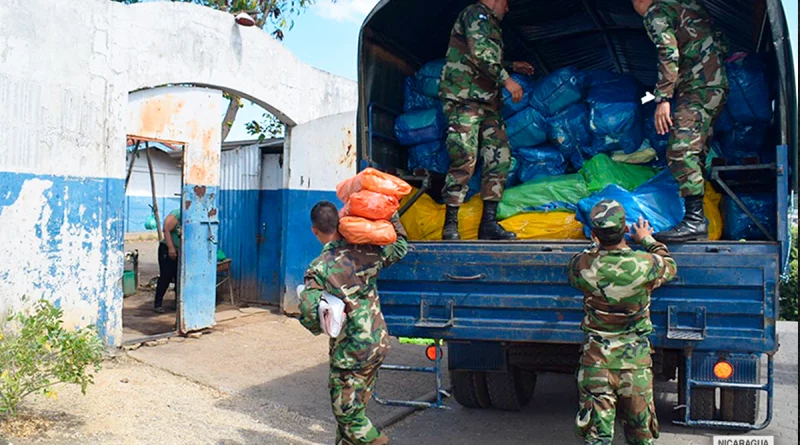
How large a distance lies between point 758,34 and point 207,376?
4948 mm

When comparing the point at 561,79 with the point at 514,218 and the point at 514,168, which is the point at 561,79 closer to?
the point at 514,168

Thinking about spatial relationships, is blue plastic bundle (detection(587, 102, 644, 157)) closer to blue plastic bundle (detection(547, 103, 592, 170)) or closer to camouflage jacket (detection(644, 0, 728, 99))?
blue plastic bundle (detection(547, 103, 592, 170))

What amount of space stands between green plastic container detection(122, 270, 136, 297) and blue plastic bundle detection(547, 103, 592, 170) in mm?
6535

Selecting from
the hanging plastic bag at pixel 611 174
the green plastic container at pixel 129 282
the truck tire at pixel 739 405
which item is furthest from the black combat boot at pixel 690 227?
the green plastic container at pixel 129 282

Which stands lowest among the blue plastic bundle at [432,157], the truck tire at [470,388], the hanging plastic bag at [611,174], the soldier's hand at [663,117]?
the truck tire at [470,388]

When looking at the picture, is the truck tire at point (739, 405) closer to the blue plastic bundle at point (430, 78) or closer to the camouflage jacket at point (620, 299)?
the camouflage jacket at point (620, 299)

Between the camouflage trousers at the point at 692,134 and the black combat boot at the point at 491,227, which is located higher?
the camouflage trousers at the point at 692,134

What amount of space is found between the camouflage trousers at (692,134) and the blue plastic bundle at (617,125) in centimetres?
48

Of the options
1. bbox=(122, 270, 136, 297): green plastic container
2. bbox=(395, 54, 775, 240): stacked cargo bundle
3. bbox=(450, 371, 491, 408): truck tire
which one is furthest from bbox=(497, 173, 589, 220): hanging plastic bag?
bbox=(122, 270, 136, 297): green plastic container

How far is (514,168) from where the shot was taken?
4992 mm

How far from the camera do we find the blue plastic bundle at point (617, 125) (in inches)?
180

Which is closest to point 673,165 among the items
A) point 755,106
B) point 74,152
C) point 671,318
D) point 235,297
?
point 755,106

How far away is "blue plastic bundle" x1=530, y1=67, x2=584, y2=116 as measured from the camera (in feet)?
15.8

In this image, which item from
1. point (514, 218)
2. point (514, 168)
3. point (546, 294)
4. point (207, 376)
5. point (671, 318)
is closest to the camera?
point (671, 318)
